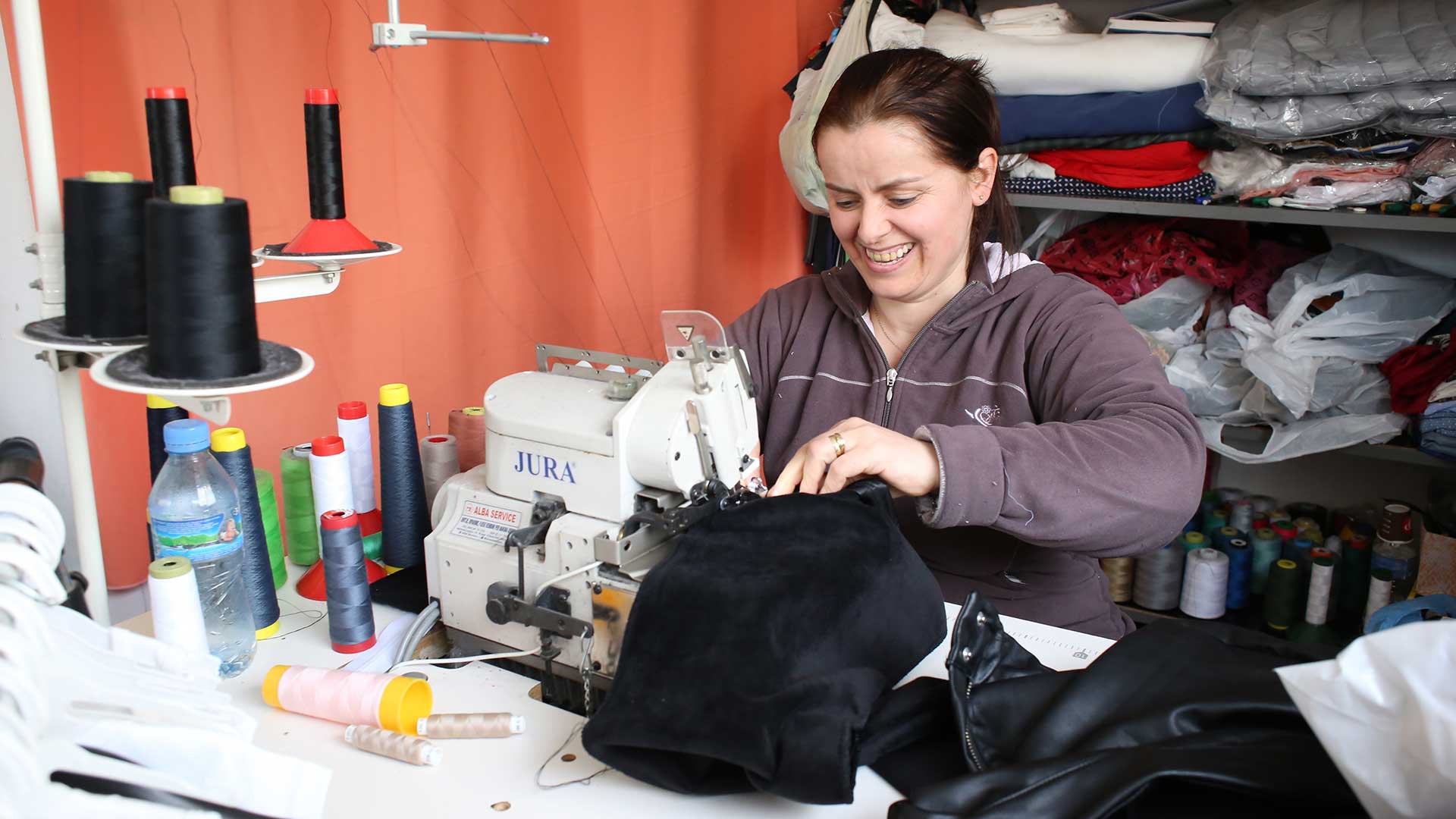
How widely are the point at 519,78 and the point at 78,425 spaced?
151 cm

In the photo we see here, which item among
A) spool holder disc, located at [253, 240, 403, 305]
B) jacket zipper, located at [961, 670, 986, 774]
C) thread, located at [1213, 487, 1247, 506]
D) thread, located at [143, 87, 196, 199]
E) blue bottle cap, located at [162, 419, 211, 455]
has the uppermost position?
thread, located at [143, 87, 196, 199]

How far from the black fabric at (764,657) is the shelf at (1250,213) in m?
1.37

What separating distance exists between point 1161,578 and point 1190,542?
12 centimetres

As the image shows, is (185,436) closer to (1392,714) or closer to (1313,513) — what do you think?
(1392,714)

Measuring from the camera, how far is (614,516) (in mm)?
1205

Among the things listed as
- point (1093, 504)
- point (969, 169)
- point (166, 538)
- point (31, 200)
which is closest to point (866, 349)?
point (969, 169)

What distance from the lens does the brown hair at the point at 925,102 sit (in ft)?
5.03

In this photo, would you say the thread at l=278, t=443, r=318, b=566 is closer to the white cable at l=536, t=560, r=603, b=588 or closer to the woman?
the white cable at l=536, t=560, r=603, b=588

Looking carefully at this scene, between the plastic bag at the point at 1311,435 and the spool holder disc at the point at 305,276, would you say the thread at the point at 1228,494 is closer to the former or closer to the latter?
the plastic bag at the point at 1311,435

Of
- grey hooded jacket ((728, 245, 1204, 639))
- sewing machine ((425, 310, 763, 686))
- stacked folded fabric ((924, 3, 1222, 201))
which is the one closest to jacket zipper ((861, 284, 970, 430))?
grey hooded jacket ((728, 245, 1204, 639))

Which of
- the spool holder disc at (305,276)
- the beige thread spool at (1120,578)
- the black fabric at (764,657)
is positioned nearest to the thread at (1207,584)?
the beige thread spool at (1120,578)

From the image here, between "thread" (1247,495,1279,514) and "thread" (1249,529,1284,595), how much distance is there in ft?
0.41

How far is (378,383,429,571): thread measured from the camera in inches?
59.2

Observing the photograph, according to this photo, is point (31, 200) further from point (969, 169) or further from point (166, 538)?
point (969, 169)
